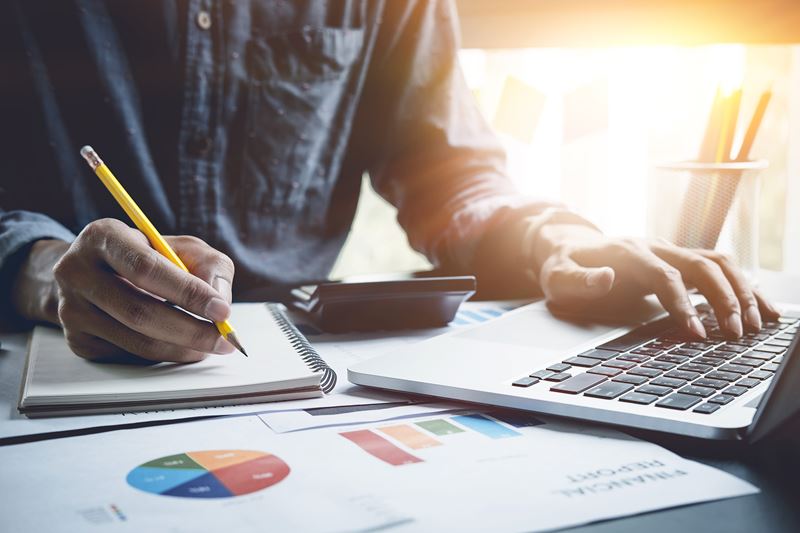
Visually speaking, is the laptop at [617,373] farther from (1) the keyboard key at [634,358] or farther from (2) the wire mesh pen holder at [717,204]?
(2) the wire mesh pen holder at [717,204]

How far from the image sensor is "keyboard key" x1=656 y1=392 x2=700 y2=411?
42cm

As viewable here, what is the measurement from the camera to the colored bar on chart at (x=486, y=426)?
43 cm

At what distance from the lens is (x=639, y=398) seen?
44cm

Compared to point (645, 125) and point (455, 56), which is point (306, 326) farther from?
point (645, 125)

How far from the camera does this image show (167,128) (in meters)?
0.98

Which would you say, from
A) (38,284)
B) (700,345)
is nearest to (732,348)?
(700,345)

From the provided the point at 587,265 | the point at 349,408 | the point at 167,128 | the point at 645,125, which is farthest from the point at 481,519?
the point at 645,125

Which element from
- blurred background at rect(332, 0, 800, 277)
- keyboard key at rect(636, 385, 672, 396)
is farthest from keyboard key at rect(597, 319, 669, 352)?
blurred background at rect(332, 0, 800, 277)

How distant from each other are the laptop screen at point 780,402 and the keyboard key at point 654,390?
6 cm

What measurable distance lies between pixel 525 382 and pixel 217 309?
0.65 feet

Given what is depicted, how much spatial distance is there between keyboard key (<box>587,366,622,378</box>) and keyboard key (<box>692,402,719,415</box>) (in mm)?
71

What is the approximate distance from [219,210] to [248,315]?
381mm

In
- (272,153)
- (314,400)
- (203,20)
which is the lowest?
(314,400)

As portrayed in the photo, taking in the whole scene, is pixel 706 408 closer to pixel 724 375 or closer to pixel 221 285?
pixel 724 375
